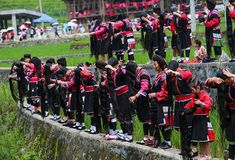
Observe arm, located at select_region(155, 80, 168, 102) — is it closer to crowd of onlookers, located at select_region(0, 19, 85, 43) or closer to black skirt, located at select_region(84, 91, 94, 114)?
black skirt, located at select_region(84, 91, 94, 114)

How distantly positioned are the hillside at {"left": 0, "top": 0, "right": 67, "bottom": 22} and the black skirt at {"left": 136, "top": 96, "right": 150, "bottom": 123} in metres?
53.4

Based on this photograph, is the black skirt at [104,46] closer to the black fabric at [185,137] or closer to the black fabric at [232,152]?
the black fabric at [185,137]

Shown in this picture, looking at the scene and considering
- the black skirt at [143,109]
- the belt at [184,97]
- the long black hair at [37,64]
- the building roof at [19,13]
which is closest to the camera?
the belt at [184,97]

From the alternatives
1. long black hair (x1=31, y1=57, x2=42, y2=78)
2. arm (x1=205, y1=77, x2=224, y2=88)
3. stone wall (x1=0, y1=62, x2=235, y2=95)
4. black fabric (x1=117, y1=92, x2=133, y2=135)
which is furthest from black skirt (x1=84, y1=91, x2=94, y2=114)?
arm (x1=205, y1=77, x2=224, y2=88)

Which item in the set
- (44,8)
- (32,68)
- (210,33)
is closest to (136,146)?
(210,33)

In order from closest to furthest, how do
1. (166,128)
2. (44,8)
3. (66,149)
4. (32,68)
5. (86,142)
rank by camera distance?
1. (166,128)
2. (86,142)
3. (66,149)
4. (32,68)
5. (44,8)

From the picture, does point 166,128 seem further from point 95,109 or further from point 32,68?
point 32,68

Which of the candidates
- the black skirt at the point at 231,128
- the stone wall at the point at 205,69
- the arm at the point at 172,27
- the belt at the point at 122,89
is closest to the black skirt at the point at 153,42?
the arm at the point at 172,27

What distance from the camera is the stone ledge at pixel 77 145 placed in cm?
960

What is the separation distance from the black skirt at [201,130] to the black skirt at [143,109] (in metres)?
1.63

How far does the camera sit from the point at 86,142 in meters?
11.6

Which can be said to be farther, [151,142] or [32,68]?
[32,68]

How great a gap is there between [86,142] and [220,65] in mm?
3572

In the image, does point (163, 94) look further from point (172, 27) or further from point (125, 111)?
point (172, 27)
